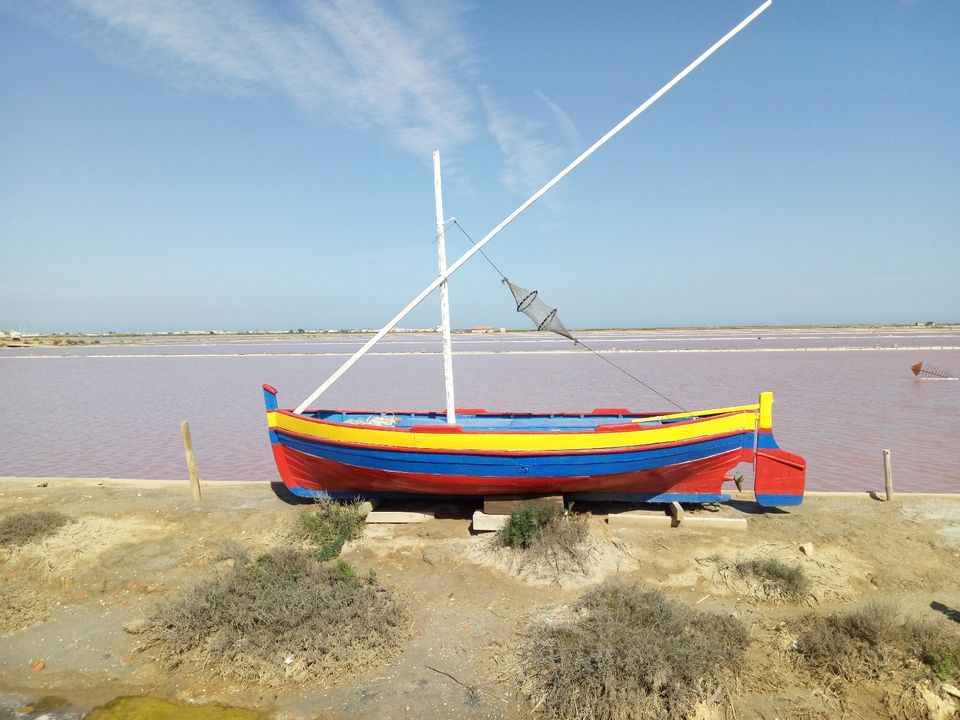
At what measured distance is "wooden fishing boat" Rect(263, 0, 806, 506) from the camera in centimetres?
834

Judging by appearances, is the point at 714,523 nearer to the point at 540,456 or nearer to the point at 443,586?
the point at 540,456

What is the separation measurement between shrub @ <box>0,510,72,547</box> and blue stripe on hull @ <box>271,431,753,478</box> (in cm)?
525

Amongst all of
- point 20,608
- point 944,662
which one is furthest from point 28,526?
point 944,662

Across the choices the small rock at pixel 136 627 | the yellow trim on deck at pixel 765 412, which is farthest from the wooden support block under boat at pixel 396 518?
the yellow trim on deck at pixel 765 412

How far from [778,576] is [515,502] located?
152 inches

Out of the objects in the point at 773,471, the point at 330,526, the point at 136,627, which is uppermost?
the point at 773,471

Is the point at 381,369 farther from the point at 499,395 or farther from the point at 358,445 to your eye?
the point at 358,445

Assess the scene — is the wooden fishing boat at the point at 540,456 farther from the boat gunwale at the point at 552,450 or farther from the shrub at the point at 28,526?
the shrub at the point at 28,526

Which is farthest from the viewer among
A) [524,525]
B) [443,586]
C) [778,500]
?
[778,500]

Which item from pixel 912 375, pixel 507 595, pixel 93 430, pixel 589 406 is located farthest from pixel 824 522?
Answer: pixel 912 375

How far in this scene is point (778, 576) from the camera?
659cm

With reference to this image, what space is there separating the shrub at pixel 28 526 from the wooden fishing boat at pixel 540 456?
378 centimetres

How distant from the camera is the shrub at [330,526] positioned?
319 inches

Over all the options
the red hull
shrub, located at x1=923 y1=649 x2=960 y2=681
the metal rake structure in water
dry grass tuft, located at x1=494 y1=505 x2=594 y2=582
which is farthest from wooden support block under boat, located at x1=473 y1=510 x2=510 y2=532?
the metal rake structure in water
